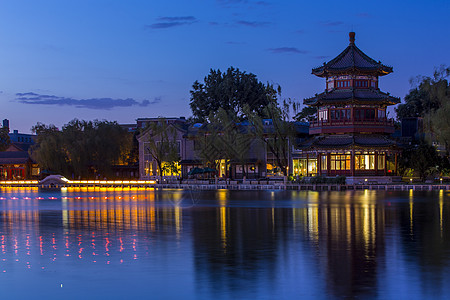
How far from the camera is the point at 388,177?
242 feet

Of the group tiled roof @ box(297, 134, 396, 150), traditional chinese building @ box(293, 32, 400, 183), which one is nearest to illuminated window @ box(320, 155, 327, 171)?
traditional chinese building @ box(293, 32, 400, 183)

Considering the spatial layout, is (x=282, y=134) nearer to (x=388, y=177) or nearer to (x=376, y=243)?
(x=388, y=177)

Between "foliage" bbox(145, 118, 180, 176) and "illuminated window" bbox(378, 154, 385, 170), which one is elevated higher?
"foliage" bbox(145, 118, 180, 176)

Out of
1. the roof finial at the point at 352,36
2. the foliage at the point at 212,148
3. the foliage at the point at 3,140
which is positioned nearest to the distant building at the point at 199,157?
the foliage at the point at 212,148

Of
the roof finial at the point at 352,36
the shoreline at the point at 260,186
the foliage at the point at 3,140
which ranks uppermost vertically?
the roof finial at the point at 352,36

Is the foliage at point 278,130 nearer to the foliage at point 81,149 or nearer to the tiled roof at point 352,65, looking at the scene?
the tiled roof at point 352,65

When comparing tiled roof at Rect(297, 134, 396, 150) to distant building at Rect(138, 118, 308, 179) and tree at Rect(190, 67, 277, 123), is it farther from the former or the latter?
tree at Rect(190, 67, 277, 123)

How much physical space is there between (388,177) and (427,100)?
21840 mm

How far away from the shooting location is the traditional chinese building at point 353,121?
2936 inches

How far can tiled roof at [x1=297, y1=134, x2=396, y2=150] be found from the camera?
7356cm

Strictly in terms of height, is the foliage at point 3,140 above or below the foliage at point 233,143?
above

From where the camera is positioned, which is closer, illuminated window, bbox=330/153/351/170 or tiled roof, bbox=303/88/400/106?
tiled roof, bbox=303/88/400/106

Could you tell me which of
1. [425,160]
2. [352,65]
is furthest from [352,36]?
[425,160]

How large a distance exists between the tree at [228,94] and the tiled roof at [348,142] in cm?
3861
